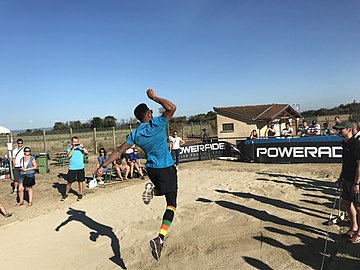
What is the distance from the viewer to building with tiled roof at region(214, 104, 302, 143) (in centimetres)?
2281

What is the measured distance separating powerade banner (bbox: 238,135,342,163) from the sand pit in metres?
3.09

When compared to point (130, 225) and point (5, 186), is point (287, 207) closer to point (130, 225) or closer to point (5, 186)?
point (130, 225)

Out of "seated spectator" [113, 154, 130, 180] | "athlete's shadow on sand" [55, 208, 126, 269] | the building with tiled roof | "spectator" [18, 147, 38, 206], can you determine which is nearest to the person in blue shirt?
"athlete's shadow on sand" [55, 208, 126, 269]

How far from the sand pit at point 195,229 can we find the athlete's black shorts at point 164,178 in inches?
A: 45.0

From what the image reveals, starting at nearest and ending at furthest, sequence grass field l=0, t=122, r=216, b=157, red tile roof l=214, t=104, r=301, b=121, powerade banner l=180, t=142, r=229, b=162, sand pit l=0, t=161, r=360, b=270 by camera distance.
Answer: sand pit l=0, t=161, r=360, b=270 → powerade banner l=180, t=142, r=229, b=162 → red tile roof l=214, t=104, r=301, b=121 → grass field l=0, t=122, r=216, b=157

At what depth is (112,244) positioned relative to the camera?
5.14m

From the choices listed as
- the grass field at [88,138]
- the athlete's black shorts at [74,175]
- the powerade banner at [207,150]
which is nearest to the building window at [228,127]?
the grass field at [88,138]

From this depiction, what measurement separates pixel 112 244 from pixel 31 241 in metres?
1.68

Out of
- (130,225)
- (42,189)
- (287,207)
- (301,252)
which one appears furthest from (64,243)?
(42,189)

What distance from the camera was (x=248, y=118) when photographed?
74.9 ft

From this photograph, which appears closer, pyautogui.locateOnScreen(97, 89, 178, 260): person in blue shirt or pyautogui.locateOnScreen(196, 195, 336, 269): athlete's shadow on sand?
pyautogui.locateOnScreen(97, 89, 178, 260): person in blue shirt

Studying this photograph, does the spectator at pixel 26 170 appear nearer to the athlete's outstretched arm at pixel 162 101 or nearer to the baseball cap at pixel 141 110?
the baseball cap at pixel 141 110

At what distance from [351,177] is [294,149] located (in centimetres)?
872

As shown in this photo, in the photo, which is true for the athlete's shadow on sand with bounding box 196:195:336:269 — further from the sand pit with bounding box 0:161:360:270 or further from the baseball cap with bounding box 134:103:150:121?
the baseball cap with bounding box 134:103:150:121
